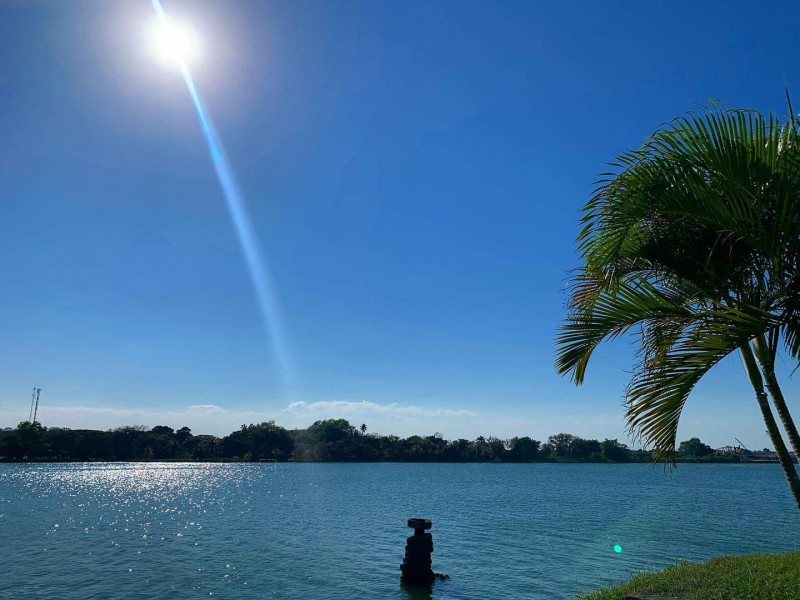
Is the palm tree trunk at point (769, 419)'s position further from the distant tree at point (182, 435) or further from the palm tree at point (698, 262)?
the distant tree at point (182, 435)

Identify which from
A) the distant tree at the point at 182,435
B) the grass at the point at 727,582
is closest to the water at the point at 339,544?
the grass at the point at 727,582

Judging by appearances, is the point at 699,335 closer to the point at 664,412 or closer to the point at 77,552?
the point at 664,412

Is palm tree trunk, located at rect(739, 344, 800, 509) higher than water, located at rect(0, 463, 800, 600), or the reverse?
palm tree trunk, located at rect(739, 344, 800, 509)

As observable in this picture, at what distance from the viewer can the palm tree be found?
5551 millimetres

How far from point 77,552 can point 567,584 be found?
76.7ft

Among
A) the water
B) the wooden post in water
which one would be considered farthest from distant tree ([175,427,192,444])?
the wooden post in water

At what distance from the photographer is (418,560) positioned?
20234 millimetres

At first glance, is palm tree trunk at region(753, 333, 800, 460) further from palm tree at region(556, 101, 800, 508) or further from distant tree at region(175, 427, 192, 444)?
distant tree at region(175, 427, 192, 444)

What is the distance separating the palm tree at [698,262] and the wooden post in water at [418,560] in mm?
15173

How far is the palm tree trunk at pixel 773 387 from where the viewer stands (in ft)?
21.4

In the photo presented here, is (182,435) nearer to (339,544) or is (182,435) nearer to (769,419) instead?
(339,544)

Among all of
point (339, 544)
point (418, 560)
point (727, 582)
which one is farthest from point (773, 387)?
point (339, 544)

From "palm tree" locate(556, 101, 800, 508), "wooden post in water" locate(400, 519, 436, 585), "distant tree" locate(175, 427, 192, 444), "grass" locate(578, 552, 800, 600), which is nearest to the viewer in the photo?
"palm tree" locate(556, 101, 800, 508)

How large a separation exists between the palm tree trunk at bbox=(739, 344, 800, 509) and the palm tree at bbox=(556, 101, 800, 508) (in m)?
0.02
